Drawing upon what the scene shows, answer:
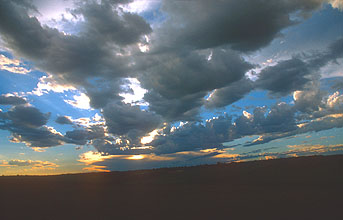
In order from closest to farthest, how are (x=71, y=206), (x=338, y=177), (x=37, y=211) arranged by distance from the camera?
1. (x=37, y=211)
2. (x=71, y=206)
3. (x=338, y=177)

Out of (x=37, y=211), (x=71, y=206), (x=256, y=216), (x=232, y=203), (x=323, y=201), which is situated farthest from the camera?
(x=71, y=206)

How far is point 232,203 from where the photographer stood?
1351cm

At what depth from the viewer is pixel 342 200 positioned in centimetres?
1262

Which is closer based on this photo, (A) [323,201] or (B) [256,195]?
(A) [323,201]

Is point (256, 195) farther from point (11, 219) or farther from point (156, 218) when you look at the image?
point (11, 219)

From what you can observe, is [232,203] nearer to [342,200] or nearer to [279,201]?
[279,201]

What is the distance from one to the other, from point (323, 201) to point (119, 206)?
49.2 feet

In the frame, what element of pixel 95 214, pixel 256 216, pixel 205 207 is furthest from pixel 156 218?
pixel 256 216

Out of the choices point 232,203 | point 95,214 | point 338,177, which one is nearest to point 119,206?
point 95,214

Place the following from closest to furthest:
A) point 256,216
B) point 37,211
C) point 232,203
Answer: point 256,216 < point 232,203 < point 37,211

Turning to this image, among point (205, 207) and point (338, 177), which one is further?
point (338, 177)

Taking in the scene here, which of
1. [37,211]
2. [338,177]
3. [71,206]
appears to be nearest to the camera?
[37,211]

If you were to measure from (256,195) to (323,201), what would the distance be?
177 inches

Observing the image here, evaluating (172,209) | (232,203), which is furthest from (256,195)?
(172,209)
